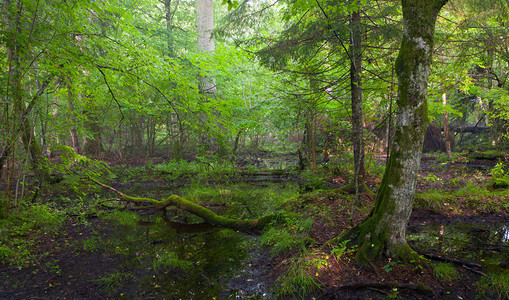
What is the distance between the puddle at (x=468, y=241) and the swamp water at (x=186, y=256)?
286cm

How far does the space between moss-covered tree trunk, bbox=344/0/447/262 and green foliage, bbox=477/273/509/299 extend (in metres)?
0.79

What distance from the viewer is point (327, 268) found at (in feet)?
10.9

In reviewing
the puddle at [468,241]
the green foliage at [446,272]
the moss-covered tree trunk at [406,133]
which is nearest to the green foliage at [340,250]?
the moss-covered tree trunk at [406,133]

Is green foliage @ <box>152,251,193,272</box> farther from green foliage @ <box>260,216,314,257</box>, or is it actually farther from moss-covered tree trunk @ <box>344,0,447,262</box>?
moss-covered tree trunk @ <box>344,0,447,262</box>

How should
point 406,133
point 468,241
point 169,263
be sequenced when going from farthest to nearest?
point 468,241
point 169,263
point 406,133

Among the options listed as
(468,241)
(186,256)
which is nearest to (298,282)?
(186,256)

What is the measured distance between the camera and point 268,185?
9703 millimetres

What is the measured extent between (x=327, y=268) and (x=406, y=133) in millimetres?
2101

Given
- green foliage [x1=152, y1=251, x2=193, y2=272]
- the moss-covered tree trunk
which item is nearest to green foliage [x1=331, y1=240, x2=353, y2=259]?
the moss-covered tree trunk

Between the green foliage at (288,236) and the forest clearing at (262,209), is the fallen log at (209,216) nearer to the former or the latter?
the forest clearing at (262,209)

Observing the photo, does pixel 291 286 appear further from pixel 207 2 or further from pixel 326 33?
pixel 207 2

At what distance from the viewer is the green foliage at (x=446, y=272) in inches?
119

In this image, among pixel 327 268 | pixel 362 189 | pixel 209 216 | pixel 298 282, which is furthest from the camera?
pixel 362 189

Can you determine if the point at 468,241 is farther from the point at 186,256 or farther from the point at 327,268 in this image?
the point at 186,256
